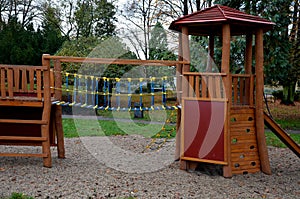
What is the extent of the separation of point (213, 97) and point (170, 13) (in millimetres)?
15255

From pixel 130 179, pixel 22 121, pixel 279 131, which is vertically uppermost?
pixel 22 121

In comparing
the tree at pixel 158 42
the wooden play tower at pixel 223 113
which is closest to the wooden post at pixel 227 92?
the wooden play tower at pixel 223 113

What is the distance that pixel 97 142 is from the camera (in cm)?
959

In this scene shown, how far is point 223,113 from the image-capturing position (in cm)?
601

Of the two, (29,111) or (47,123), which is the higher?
(29,111)

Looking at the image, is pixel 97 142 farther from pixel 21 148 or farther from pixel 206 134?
pixel 206 134

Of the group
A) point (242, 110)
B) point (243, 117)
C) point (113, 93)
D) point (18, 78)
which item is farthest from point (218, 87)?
point (113, 93)

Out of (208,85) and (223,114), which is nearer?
(223,114)

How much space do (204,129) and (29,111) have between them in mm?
3429

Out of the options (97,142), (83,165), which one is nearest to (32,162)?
(83,165)

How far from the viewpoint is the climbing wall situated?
20.6 ft

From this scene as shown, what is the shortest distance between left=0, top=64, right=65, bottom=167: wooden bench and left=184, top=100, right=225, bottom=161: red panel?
2.58 m

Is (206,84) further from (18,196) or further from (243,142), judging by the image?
(18,196)

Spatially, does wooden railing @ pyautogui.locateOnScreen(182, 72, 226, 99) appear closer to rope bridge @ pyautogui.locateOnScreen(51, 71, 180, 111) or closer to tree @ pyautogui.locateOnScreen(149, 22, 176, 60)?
rope bridge @ pyautogui.locateOnScreen(51, 71, 180, 111)
